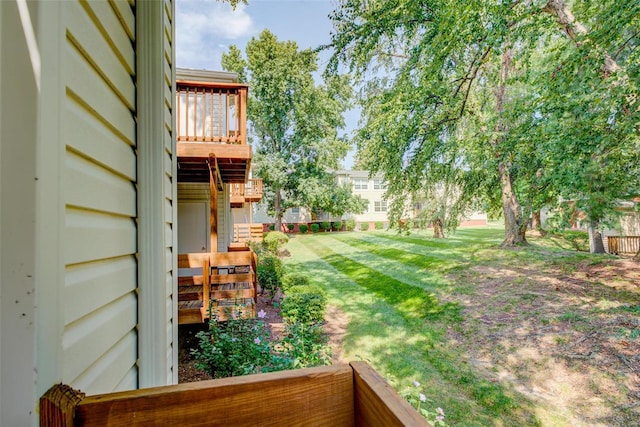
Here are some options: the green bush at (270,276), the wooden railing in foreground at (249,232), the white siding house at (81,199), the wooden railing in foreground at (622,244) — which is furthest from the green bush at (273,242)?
the wooden railing in foreground at (622,244)

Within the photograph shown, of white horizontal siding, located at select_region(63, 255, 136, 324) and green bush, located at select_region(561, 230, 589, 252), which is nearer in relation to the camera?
white horizontal siding, located at select_region(63, 255, 136, 324)

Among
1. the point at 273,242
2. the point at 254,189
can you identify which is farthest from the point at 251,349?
the point at 254,189

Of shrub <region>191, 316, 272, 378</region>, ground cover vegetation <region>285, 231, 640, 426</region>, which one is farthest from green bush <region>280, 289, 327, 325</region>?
shrub <region>191, 316, 272, 378</region>

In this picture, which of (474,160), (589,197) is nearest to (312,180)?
(474,160)

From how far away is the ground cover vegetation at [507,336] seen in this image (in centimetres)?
311

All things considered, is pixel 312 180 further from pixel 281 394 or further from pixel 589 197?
pixel 281 394

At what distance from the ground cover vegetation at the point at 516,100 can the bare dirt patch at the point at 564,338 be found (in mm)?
1455

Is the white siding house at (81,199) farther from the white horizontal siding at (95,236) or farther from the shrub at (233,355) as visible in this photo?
the shrub at (233,355)

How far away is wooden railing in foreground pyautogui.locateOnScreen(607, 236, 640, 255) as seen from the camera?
10.2 metres

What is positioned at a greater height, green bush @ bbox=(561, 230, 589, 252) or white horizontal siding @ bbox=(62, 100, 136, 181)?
white horizontal siding @ bbox=(62, 100, 136, 181)

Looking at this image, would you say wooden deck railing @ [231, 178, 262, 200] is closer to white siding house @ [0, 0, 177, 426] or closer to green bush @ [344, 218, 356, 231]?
green bush @ [344, 218, 356, 231]

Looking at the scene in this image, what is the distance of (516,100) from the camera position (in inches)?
214

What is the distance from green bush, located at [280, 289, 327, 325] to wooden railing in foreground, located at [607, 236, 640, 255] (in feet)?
36.5

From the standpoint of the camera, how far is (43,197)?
627 millimetres
